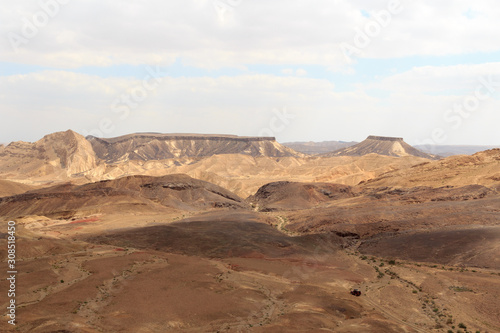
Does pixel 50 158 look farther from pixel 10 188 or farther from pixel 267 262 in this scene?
pixel 267 262

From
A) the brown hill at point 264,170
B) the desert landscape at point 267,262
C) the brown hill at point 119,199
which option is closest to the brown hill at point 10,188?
the brown hill at point 119,199

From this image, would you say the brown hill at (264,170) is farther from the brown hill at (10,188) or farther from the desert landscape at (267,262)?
the brown hill at (10,188)

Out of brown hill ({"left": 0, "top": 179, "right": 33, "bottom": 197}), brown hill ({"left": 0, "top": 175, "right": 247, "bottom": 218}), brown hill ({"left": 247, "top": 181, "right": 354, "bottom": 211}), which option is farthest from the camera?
brown hill ({"left": 0, "top": 179, "right": 33, "bottom": 197})

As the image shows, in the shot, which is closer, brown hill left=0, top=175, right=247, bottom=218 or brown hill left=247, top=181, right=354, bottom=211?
brown hill left=0, top=175, right=247, bottom=218

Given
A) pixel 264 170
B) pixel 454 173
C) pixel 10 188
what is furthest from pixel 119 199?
pixel 264 170

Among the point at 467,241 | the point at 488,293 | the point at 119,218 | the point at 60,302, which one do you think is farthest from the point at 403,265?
the point at 119,218

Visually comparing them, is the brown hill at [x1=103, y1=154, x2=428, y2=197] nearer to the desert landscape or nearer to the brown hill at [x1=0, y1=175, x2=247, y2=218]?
the brown hill at [x1=0, y1=175, x2=247, y2=218]

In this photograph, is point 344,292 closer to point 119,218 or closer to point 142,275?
point 142,275

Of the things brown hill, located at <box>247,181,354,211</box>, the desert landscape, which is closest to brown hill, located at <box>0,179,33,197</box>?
the desert landscape
